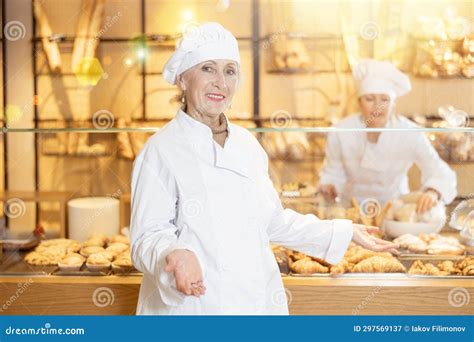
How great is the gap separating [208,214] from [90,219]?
905 mm

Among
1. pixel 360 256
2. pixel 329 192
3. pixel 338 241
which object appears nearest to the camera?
pixel 338 241

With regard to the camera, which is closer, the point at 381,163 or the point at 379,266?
the point at 379,266

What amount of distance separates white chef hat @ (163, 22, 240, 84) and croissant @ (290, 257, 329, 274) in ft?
2.22

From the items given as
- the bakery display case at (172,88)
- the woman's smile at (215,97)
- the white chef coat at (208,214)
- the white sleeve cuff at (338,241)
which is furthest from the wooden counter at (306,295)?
the bakery display case at (172,88)

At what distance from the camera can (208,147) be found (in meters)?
1.58

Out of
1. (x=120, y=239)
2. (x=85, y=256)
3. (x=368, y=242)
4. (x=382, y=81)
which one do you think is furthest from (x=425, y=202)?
(x=85, y=256)

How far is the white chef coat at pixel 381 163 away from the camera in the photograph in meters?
2.89

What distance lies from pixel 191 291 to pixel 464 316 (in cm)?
93

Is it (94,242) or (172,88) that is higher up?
(172,88)

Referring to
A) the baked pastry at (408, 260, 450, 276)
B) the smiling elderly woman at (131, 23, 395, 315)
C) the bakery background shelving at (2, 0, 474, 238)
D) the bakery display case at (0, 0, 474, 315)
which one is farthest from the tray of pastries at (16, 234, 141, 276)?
the bakery background shelving at (2, 0, 474, 238)

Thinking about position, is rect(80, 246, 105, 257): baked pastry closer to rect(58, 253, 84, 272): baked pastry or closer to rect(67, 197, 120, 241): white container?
rect(58, 253, 84, 272): baked pastry

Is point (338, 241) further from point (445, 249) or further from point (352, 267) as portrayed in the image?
point (445, 249)

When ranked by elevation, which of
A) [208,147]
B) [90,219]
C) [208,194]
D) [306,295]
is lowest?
[306,295]

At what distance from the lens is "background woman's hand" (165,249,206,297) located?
129cm
